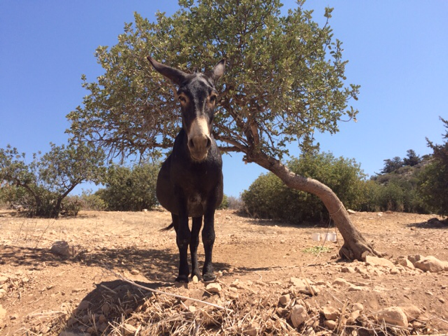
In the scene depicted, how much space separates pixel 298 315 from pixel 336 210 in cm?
414

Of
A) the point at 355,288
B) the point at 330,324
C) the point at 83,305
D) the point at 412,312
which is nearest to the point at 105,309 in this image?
the point at 83,305

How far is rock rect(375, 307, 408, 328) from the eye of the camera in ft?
8.79

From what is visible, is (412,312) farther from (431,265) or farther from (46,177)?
(46,177)

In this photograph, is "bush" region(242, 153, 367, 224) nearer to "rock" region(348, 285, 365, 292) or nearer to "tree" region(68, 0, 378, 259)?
"tree" region(68, 0, 378, 259)

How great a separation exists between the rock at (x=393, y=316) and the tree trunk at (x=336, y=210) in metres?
3.50

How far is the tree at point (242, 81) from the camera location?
604 cm

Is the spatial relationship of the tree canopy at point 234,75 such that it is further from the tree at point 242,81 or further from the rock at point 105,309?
the rock at point 105,309

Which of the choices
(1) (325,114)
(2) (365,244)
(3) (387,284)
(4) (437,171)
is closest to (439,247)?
(2) (365,244)

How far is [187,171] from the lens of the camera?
12.9ft

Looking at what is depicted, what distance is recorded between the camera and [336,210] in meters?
6.62

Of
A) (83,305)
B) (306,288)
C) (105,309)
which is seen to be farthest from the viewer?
(83,305)

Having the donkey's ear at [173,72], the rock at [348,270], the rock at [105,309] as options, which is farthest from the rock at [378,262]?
the donkey's ear at [173,72]

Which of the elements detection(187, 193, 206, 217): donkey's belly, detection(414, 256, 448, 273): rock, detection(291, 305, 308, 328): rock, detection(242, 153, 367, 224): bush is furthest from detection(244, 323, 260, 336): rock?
detection(242, 153, 367, 224): bush

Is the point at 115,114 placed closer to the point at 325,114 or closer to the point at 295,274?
the point at 325,114
